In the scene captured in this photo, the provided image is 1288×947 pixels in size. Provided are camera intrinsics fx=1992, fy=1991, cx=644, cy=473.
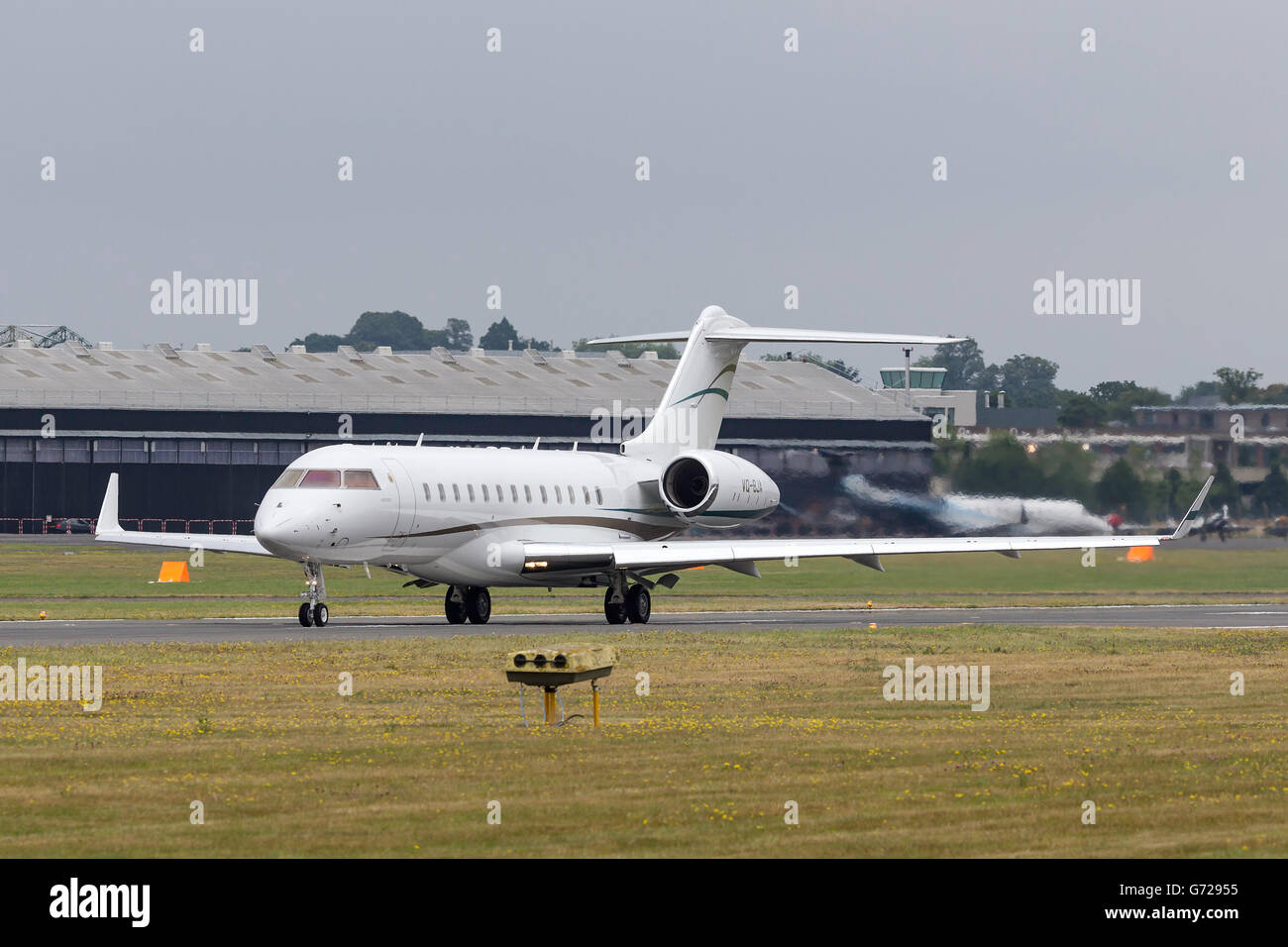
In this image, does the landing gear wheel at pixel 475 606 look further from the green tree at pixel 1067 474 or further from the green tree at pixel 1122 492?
the green tree at pixel 1122 492

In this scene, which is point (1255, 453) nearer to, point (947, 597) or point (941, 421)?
point (947, 597)

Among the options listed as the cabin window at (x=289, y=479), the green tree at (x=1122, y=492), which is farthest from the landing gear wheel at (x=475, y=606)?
the green tree at (x=1122, y=492)

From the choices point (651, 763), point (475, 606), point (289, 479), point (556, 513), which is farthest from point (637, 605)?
point (651, 763)

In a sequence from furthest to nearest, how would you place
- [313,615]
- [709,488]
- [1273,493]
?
A: [1273,493]
[709,488]
[313,615]

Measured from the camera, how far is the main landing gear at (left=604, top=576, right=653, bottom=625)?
45.0 m

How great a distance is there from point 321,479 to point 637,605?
858 centimetres

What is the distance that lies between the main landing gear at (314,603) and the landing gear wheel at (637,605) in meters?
7.49

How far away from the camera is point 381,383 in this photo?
11506 centimetres

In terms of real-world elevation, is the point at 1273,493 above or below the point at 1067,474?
below

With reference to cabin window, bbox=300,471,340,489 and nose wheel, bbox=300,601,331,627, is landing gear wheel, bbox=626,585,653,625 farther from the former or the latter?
cabin window, bbox=300,471,340,489

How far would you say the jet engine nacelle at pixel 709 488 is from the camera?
4769 cm

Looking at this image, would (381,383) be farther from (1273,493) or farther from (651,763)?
(651,763)

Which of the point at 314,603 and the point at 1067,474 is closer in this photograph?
the point at 314,603
